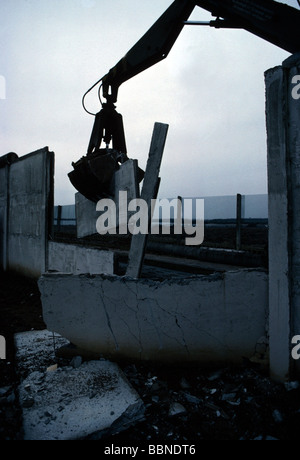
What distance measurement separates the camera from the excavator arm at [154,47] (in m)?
3.37

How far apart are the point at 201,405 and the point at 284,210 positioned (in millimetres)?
1396

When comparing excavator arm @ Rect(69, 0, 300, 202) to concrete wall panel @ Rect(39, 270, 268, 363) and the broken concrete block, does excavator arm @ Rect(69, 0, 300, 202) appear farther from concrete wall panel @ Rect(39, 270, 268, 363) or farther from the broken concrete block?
the broken concrete block

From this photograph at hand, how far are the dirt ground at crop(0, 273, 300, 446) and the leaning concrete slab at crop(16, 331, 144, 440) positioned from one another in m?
0.06

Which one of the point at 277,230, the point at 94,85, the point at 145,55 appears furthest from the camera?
the point at 94,85

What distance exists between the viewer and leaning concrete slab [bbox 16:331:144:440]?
169 centimetres

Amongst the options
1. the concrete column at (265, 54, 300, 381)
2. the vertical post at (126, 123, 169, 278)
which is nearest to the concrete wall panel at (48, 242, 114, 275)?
the vertical post at (126, 123, 169, 278)

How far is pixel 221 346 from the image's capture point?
7.63ft

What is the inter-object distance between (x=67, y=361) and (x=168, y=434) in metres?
1.16

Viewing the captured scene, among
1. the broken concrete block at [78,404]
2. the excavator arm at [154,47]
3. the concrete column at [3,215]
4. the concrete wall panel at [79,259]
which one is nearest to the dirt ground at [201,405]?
the broken concrete block at [78,404]

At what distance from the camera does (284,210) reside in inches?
78.3

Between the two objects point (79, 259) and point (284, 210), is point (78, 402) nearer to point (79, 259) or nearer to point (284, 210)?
point (284, 210)

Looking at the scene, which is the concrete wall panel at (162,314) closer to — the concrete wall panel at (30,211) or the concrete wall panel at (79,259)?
the concrete wall panel at (79,259)

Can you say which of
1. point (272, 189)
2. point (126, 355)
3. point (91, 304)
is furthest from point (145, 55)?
point (126, 355)
